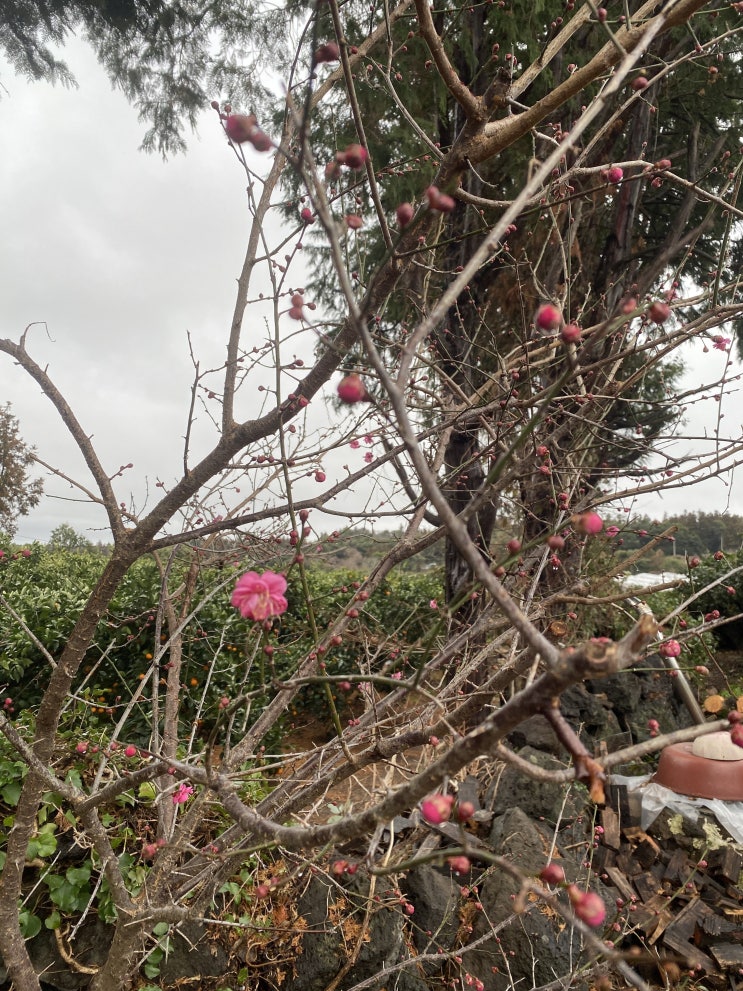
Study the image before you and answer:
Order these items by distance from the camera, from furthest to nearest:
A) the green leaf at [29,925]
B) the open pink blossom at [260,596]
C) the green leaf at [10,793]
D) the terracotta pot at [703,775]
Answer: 1. the terracotta pot at [703,775]
2. the green leaf at [10,793]
3. the green leaf at [29,925]
4. the open pink blossom at [260,596]

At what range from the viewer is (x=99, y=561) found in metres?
6.77

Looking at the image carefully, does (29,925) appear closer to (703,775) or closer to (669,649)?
(669,649)

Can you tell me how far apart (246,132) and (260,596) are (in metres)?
0.78

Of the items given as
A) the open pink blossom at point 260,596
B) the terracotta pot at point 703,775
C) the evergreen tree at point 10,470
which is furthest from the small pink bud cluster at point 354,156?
the evergreen tree at point 10,470

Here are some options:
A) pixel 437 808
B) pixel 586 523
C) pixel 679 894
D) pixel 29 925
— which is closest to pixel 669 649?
pixel 586 523

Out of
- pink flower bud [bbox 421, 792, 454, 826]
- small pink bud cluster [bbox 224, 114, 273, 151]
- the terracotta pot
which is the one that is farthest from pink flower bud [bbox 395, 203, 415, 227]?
the terracotta pot

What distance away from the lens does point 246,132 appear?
0.91 meters

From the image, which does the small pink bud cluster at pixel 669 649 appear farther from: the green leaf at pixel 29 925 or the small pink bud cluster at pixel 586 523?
the green leaf at pixel 29 925

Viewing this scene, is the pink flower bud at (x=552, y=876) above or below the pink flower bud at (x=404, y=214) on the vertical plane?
below

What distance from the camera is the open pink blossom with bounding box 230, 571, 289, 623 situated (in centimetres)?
119

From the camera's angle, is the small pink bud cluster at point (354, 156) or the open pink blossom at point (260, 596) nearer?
the small pink bud cluster at point (354, 156)

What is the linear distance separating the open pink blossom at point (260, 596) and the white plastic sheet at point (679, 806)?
10.6 ft

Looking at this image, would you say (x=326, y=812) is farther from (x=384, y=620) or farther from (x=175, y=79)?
(x=175, y=79)

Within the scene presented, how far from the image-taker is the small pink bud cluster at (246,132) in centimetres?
90
